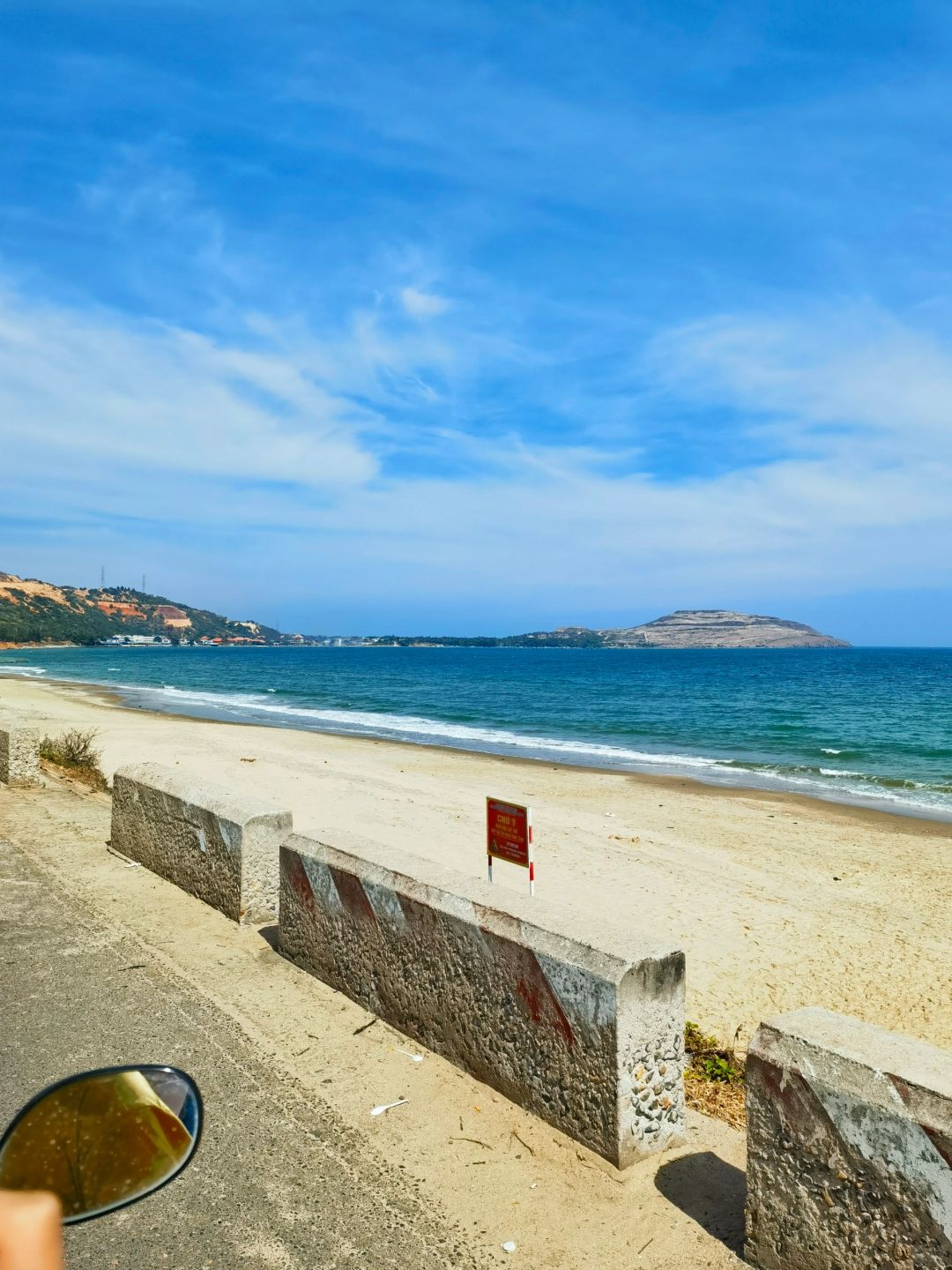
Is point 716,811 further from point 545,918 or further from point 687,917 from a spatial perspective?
point 545,918

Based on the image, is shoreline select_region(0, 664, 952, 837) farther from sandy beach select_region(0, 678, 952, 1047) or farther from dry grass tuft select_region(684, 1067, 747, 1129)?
dry grass tuft select_region(684, 1067, 747, 1129)

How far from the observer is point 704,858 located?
12.3 meters

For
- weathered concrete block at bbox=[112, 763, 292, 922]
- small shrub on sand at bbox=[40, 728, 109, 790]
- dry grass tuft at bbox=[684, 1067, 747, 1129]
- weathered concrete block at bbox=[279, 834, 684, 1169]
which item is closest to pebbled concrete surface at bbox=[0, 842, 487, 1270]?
weathered concrete block at bbox=[279, 834, 684, 1169]

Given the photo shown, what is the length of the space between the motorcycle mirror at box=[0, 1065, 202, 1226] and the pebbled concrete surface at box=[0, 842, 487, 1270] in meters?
1.88

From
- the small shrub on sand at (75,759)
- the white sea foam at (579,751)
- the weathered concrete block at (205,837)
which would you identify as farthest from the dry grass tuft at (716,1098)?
the white sea foam at (579,751)

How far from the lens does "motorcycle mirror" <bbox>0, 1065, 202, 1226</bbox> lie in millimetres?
1142

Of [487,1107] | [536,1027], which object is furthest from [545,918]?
[487,1107]

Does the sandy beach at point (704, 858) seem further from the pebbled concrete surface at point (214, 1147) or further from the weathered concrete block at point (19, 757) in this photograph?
the weathered concrete block at point (19, 757)

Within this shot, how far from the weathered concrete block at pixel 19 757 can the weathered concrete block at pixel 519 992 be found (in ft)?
23.7

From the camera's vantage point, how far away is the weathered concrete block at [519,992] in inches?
122

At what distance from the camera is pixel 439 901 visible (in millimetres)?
3797

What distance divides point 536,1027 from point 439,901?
0.69 meters

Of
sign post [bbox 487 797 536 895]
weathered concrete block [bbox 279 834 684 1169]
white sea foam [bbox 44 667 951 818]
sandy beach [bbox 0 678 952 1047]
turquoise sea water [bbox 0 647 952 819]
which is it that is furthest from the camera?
turquoise sea water [bbox 0 647 952 819]

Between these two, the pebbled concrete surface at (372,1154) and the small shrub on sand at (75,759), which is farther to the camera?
the small shrub on sand at (75,759)
